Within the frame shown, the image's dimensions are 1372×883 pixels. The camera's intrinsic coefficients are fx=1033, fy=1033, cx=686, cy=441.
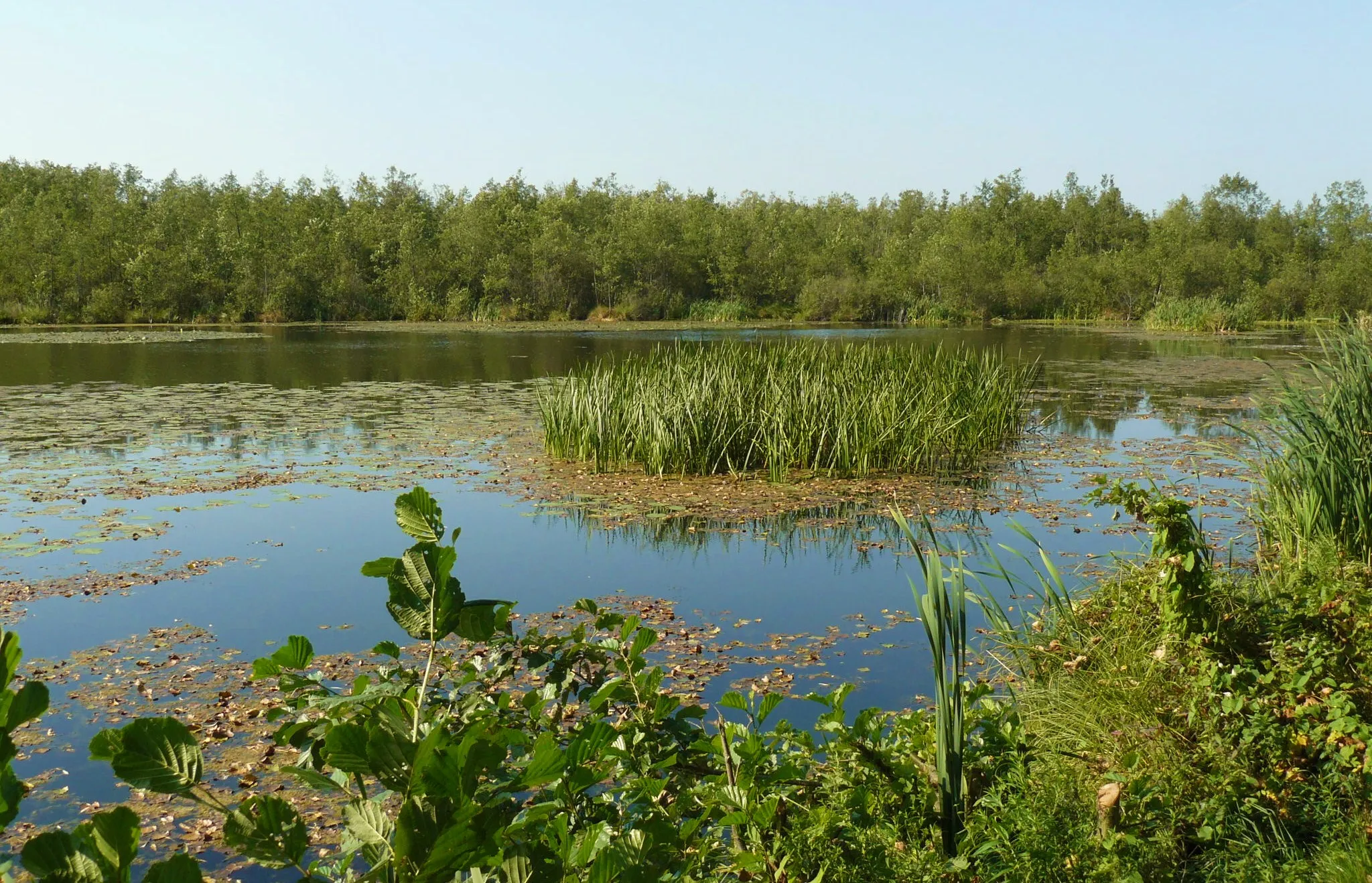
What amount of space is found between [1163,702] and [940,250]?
52.8m

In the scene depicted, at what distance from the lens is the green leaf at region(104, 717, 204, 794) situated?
43.3 inches

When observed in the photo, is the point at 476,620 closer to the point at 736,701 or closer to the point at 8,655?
the point at 8,655

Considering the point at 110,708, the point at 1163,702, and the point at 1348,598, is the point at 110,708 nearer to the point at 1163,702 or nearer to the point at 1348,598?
the point at 1163,702

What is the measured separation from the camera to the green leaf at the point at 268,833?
121 centimetres

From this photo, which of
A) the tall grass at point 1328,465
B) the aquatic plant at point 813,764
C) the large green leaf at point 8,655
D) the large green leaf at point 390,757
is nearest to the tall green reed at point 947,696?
the aquatic plant at point 813,764

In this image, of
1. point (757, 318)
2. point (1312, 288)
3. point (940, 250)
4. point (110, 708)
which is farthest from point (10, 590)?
point (1312, 288)

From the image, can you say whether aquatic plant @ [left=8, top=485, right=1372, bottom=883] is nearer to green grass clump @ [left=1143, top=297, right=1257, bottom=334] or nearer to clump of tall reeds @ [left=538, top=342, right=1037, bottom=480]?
clump of tall reeds @ [left=538, top=342, right=1037, bottom=480]

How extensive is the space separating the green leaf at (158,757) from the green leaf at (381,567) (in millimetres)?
453

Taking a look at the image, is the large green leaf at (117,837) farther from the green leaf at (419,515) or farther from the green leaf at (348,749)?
the green leaf at (419,515)

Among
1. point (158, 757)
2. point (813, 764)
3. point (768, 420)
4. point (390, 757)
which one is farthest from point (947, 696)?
point (768, 420)

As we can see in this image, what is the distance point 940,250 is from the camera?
54188 mm

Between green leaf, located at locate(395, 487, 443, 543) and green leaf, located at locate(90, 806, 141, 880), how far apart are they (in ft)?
2.02

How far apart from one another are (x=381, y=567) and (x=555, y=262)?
5264 centimetres

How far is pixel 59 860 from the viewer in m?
0.94
